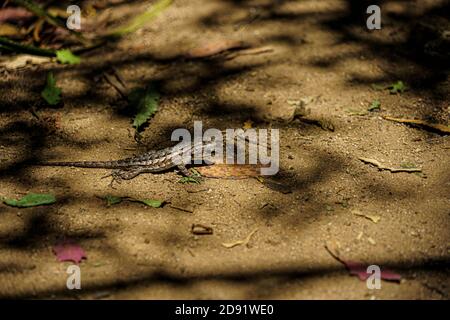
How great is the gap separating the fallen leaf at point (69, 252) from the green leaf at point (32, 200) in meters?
0.49

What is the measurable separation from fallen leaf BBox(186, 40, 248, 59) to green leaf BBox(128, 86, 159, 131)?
82 centimetres

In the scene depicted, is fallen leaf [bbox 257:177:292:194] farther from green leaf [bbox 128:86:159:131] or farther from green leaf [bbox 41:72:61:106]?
green leaf [bbox 41:72:61:106]

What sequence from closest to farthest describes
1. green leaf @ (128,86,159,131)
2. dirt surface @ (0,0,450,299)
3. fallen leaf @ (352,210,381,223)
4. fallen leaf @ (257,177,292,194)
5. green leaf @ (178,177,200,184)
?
dirt surface @ (0,0,450,299) < fallen leaf @ (352,210,381,223) < fallen leaf @ (257,177,292,194) < green leaf @ (178,177,200,184) < green leaf @ (128,86,159,131)

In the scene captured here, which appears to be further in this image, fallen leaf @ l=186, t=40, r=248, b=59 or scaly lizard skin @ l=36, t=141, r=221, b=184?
fallen leaf @ l=186, t=40, r=248, b=59

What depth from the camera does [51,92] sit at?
18.1 feet

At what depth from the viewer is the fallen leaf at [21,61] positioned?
6.03 metres

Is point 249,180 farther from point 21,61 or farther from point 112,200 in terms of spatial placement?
point 21,61

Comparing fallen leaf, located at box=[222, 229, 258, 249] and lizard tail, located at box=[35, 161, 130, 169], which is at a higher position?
lizard tail, located at box=[35, 161, 130, 169]

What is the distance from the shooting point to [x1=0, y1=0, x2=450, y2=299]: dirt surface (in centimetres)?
361

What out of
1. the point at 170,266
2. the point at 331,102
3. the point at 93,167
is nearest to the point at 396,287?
the point at 170,266

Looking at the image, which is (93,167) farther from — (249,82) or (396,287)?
(396,287)

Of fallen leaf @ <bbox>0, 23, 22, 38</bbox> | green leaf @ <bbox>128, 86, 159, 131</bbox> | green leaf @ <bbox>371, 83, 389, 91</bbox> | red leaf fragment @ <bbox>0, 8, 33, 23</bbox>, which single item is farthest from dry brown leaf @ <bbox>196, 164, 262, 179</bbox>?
red leaf fragment @ <bbox>0, 8, 33, 23</bbox>

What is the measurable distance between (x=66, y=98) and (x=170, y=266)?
8.88 ft

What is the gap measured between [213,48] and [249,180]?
2.20 metres
